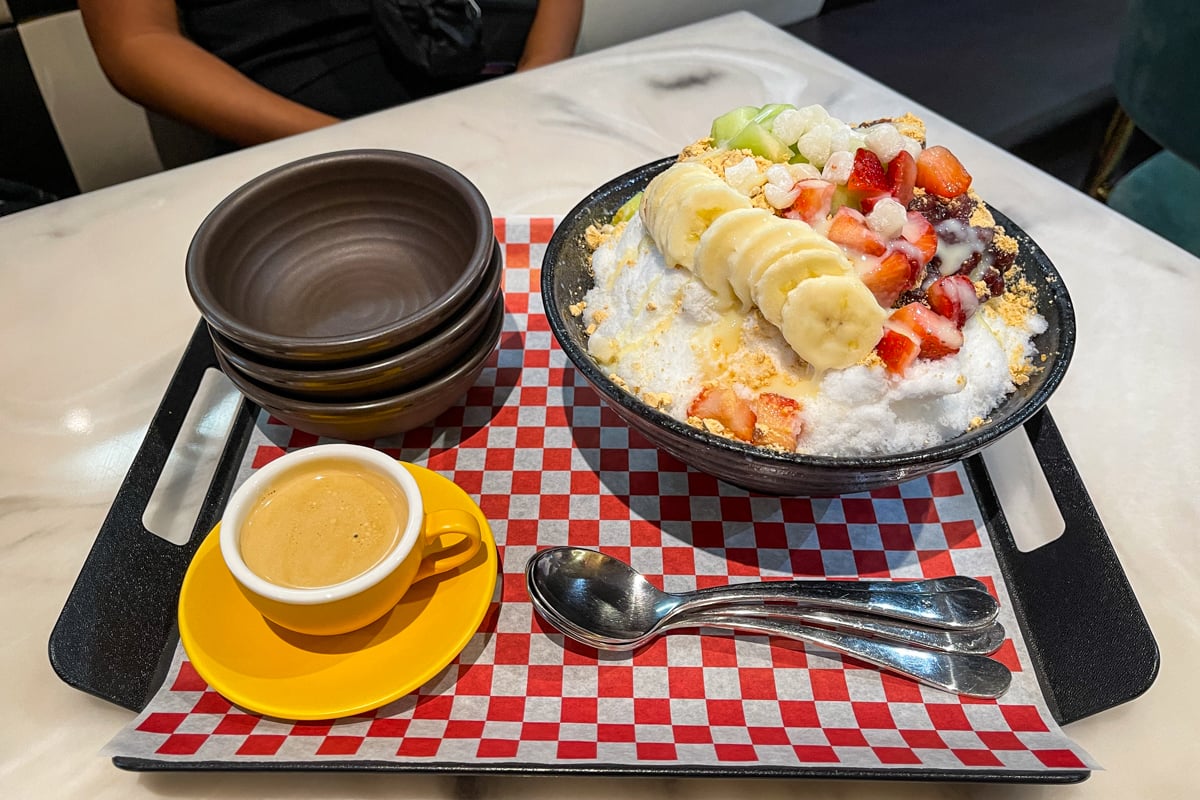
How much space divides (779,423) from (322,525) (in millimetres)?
601

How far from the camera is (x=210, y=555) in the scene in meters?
1.09

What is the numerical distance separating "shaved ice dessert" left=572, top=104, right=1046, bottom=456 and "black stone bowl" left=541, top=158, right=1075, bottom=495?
3 centimetres

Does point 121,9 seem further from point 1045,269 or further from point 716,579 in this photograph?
point 1045,269

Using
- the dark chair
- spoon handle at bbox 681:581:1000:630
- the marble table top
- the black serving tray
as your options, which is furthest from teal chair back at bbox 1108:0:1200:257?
spoon handle at bbox 681:581:1000:630

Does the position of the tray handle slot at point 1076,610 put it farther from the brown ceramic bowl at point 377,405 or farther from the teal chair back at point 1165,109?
the teal chair back at point 1165,109

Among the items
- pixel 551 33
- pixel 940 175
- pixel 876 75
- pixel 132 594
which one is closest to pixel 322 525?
pixel 132 594

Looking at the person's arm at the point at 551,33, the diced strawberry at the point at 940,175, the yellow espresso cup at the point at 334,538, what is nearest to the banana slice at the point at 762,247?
the diced strawberry at the point at 940,175

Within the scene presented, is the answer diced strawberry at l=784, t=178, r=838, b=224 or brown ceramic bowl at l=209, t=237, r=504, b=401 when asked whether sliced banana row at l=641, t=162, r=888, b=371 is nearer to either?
diced strawberry at l=784, t=178, r=838, b=224

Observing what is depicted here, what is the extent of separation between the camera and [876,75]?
3307mm

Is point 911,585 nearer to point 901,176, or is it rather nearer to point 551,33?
point 901,176

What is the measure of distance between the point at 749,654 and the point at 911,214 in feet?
2.15

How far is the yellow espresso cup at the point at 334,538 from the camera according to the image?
948mm

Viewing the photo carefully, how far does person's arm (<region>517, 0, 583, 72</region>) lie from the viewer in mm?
2480

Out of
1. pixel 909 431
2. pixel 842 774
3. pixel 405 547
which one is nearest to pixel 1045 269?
pixel 909 431
